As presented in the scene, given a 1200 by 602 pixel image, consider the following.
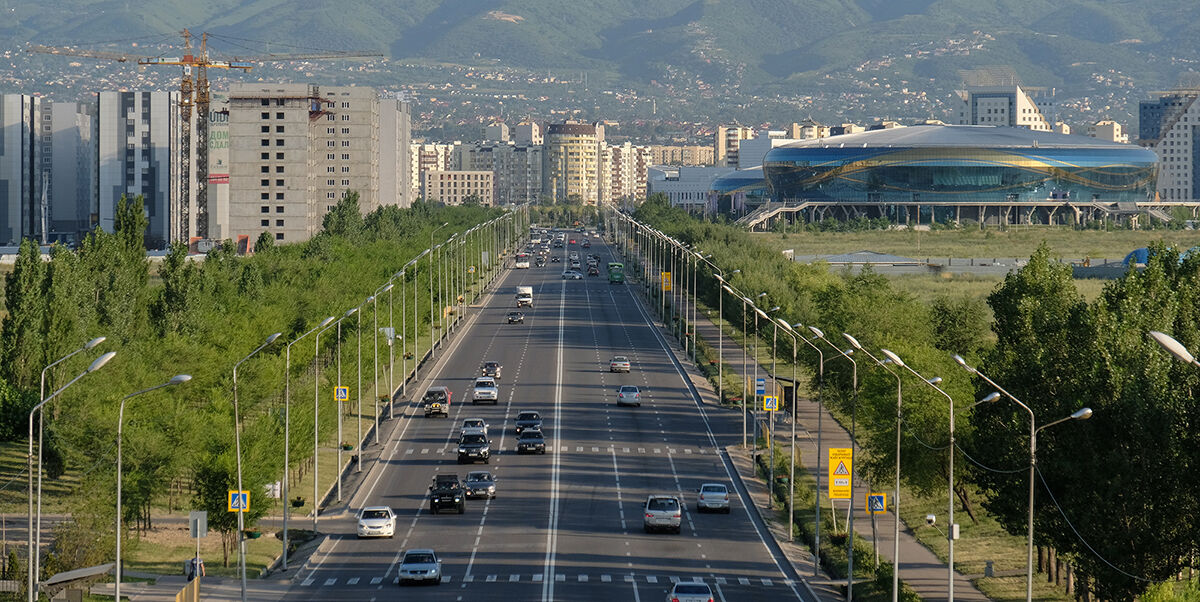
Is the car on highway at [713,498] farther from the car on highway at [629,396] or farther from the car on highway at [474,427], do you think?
the car on highway at [629,396]

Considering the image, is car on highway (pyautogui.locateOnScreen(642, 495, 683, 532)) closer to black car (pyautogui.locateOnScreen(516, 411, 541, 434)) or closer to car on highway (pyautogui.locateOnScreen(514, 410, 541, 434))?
car on highway (pyautogui.locateOnScreen(514, 410, 541, 434))

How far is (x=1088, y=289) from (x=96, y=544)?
121341 mm

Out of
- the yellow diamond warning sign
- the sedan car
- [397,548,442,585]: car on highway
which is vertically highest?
the yellow diamond warning sign

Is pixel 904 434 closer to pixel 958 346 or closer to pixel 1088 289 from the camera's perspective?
pixel 958 346

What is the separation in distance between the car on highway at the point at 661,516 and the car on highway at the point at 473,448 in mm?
16734

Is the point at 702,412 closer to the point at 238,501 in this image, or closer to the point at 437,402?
the point at 437,402

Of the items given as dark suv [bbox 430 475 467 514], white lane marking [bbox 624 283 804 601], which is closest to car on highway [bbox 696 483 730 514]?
white lane marking [bbox 624 283 804 601]

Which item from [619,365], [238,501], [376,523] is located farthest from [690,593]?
[619,365]

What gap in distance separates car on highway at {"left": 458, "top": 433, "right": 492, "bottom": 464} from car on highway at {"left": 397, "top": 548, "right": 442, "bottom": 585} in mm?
24956

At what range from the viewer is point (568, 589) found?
52625 millimetres

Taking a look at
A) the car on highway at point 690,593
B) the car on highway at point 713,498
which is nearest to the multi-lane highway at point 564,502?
the car on highway at point 713,498

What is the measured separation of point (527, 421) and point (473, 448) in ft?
31.2

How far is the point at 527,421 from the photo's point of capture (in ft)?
290

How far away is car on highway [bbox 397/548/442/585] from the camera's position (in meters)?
52.9
